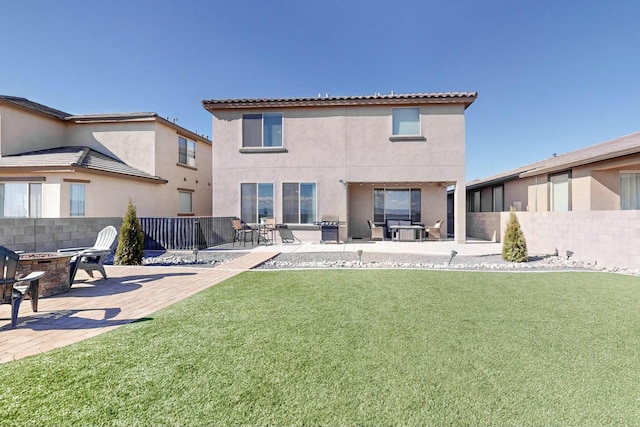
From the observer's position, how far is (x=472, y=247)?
40.0 ft

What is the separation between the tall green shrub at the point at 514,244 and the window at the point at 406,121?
20.9 feet

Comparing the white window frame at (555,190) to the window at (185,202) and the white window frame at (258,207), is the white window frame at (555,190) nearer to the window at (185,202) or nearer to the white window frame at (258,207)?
the white window frame at (258,207)

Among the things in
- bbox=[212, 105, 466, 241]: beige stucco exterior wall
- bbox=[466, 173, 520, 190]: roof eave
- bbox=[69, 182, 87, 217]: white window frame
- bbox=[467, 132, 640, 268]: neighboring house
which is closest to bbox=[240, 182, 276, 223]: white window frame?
bbox=[212, 105, 466, 241]: beige stucco exterior wall

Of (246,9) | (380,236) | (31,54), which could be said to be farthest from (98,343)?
(31,54)

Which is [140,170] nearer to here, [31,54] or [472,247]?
[31,54]

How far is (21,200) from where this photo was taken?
40.1 ft

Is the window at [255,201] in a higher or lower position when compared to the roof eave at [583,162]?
lower

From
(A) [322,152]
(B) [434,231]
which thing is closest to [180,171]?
(A) [322,152]

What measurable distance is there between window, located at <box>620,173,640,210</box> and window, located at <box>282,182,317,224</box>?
12817 mm

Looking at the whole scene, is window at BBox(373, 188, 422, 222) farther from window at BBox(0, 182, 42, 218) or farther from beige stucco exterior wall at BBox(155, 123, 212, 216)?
window at BBox(0, 182, 42, 218)

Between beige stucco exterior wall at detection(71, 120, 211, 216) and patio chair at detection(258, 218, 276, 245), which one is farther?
beige stucco exterior wall at detection(71, 120, 211, 216)

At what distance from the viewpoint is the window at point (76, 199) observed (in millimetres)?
12336

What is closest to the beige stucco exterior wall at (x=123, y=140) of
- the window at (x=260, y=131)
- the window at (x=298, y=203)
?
the window at (x=260, y=131)

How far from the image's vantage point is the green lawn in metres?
2.17
